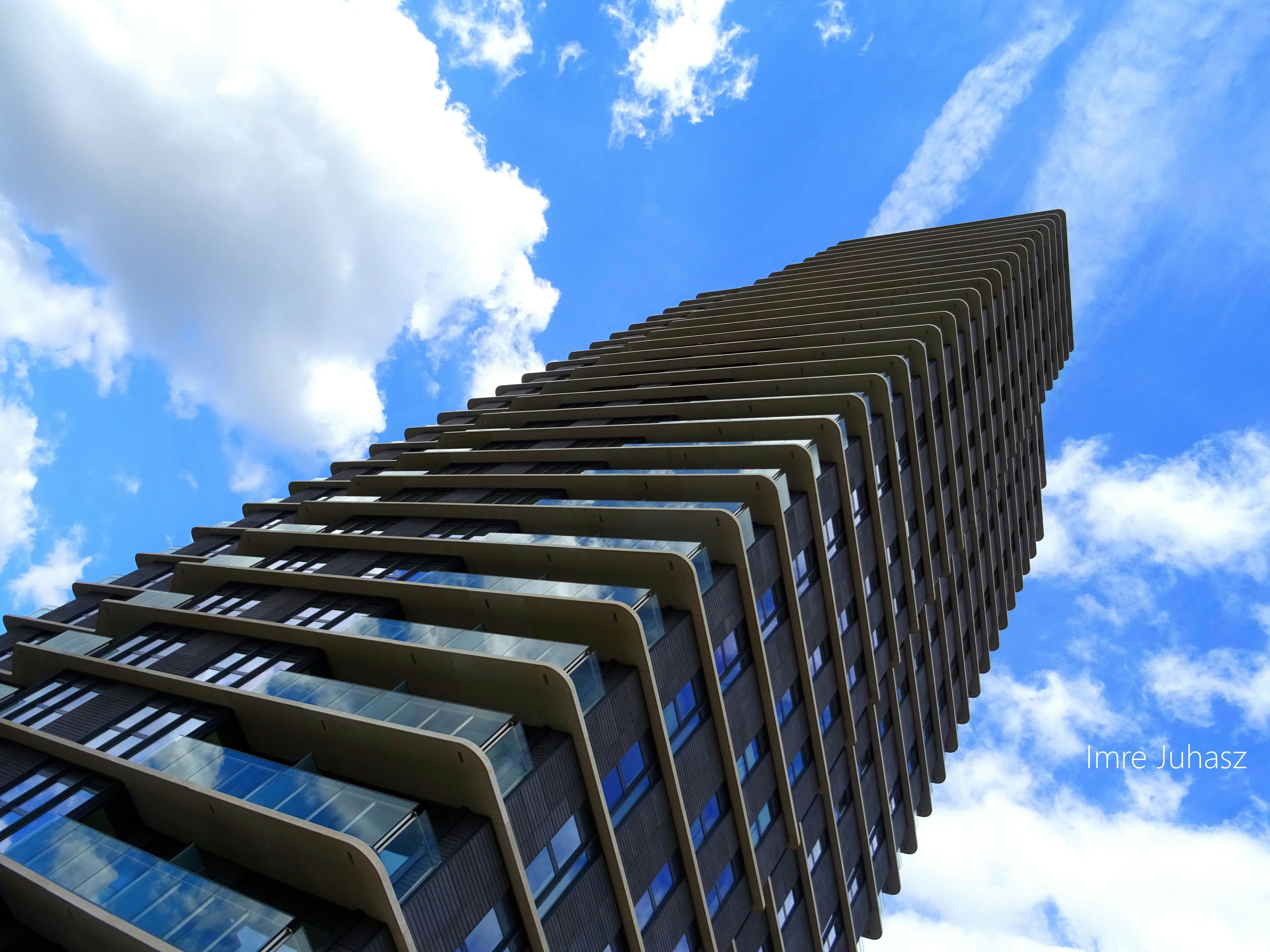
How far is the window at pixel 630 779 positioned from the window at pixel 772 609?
5148 mm

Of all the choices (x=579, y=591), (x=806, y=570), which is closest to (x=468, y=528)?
(x=579, y=591)

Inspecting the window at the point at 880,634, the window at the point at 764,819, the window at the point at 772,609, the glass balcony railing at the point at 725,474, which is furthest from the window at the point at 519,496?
the window at the point at 880,634

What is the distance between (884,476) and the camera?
27672 millimetres

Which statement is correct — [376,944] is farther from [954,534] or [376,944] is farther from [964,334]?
[964,334]

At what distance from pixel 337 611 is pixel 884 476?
20641 mm

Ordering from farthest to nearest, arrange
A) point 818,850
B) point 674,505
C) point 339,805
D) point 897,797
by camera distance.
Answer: point 897,797 → point 818,850 → point 674,505 → point 339,805

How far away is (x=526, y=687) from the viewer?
47.1 feet

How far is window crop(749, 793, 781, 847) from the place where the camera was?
1905 cm

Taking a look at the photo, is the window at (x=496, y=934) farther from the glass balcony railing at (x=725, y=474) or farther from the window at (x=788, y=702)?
the glass balcony railing at (x=725, y=474)

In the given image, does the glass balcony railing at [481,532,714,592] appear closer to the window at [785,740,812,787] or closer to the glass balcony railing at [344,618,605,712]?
the glass balcony railing at [344,618,605,712]

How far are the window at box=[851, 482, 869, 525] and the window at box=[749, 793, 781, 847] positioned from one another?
1009 centimetres

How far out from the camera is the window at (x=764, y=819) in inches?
750

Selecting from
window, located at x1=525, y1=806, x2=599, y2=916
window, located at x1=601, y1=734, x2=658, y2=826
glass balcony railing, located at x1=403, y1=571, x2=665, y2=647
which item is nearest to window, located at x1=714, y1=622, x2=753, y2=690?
glass balcony railing, located at x1=403, y1=571, x2=665, y2=647

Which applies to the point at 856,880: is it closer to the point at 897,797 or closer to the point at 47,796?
the point at 897,797
